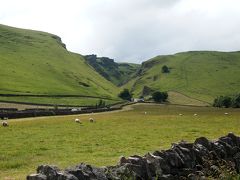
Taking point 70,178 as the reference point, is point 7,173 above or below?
below

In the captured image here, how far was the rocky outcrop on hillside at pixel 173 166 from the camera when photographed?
41.5 feet

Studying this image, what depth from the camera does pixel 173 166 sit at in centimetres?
1622

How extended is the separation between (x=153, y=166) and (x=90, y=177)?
2.88 m

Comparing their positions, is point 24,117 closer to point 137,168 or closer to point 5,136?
point 5,136

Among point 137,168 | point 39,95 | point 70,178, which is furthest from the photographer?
point 39,95

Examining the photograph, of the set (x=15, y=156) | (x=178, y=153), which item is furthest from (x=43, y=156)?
(x=178, y=153)

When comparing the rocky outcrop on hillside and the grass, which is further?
the grass

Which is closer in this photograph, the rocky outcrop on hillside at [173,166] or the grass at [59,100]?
the rocky outcrop on hillside at [173,166]

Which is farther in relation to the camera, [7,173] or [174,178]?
[7,173]

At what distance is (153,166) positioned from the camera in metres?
14.9

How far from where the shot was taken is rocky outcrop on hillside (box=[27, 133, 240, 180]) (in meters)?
12.6

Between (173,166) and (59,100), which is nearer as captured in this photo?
(173,166)

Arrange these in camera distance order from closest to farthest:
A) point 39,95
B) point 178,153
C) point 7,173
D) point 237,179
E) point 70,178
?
→ point 70,178 < point 237,179 < point 178,153 < point 7,173 < point 39,95

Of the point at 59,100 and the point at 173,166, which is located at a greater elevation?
the point at 59,100
